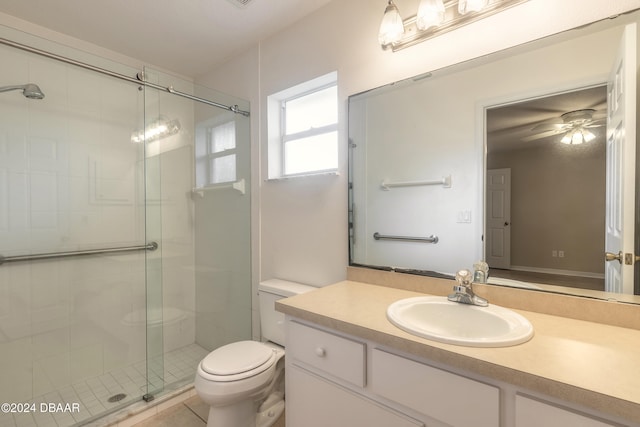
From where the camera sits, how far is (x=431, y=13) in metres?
1.21

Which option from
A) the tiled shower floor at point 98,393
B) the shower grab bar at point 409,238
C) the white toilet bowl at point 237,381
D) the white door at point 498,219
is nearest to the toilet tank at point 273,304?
the white toilet bowl at point 237,381

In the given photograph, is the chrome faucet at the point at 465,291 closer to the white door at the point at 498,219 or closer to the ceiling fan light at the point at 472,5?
the white door at the point at 498,219

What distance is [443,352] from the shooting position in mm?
756

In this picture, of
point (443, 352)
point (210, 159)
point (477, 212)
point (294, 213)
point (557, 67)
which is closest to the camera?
point (443, 352)

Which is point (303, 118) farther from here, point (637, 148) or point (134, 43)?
point (637, 148)

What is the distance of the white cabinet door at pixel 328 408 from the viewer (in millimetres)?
878

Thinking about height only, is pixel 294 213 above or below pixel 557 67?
below

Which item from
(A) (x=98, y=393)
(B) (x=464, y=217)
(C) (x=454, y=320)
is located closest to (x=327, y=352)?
(C) (x=454, y=320)

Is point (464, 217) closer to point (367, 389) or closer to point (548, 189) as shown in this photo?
point (548, 189)

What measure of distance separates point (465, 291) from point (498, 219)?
34 cm

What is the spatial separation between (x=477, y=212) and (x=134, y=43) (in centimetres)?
254

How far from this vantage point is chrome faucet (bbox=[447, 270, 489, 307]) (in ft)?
3.60

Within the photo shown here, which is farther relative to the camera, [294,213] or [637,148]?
[294,213]

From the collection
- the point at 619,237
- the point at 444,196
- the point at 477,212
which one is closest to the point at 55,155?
the point at 444,196
